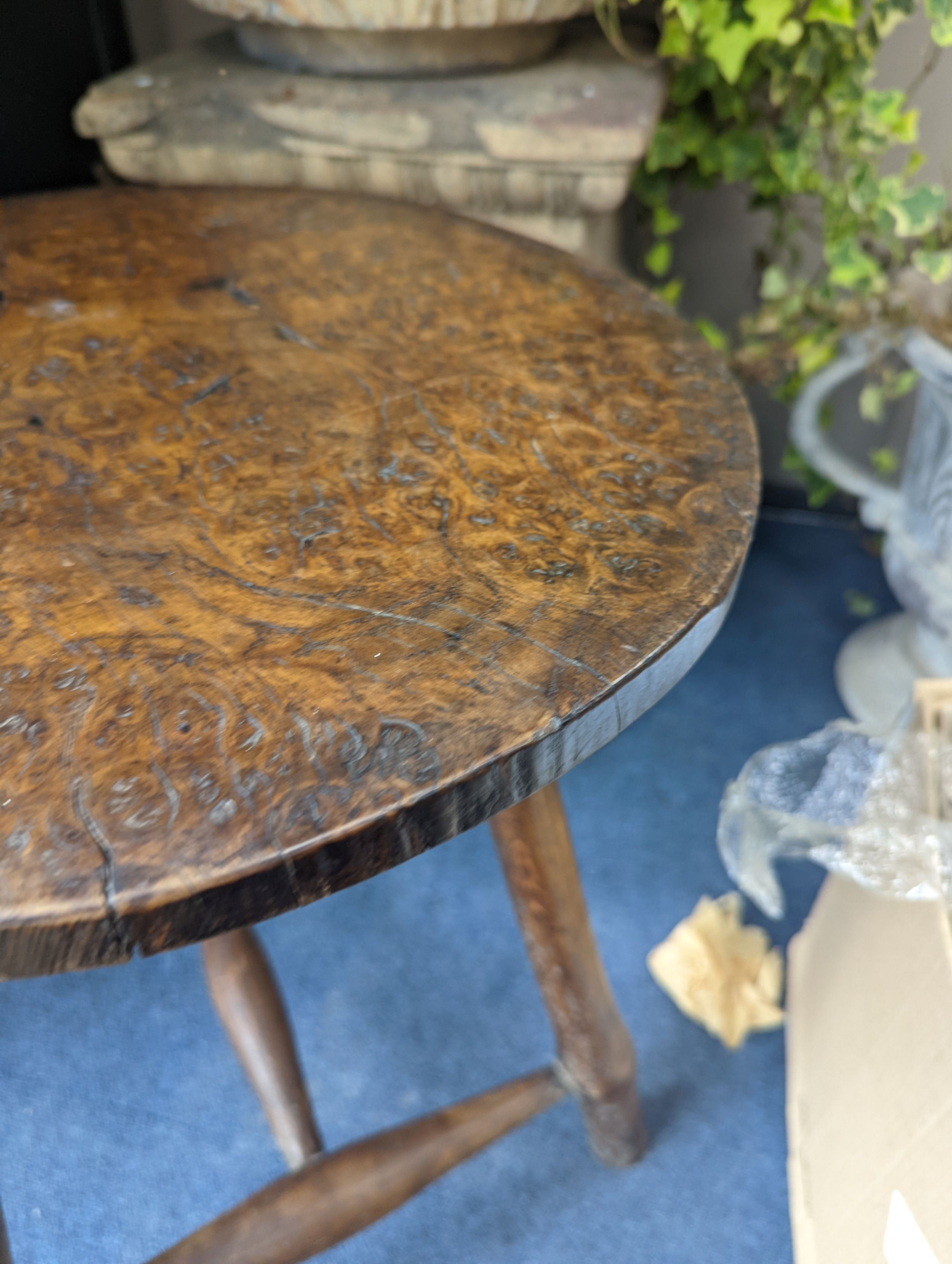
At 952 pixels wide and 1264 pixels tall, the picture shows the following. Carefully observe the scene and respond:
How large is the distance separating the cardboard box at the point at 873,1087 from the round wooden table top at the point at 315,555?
0.39m

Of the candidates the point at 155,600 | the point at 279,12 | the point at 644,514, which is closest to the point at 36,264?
the point at 279,12

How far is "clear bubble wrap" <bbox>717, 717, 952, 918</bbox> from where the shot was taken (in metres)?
0.74

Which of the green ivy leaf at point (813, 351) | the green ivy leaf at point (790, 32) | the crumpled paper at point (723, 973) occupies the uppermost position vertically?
the green ivy leaf at point (790, 32)

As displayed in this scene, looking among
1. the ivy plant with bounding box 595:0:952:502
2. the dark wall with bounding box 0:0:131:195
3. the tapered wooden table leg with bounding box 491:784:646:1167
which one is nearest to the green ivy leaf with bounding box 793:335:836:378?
the ivy plant with bounding box 595:0:952:502

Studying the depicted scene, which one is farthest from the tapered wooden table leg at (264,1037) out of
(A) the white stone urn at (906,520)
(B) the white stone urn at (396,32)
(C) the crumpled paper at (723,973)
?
(B) the white stone urn at (396,32)

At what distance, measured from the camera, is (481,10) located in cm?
99

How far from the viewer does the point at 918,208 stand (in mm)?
1027

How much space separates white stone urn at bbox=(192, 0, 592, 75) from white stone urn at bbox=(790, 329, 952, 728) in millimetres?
539

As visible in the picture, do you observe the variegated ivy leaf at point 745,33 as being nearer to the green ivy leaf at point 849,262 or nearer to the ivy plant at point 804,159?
the ivy plant at point 804,159

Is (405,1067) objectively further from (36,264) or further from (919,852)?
(36,264)

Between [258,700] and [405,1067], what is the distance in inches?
28.9

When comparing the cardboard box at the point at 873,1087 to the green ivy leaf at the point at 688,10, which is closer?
the cardboard box at the point at 873,1087

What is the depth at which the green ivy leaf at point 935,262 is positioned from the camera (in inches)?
42.7

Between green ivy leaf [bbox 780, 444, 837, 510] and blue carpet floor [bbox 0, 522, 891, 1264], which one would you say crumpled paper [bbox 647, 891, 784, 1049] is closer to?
blue carpet floor [bbox 0, 522, 891, 1264]
